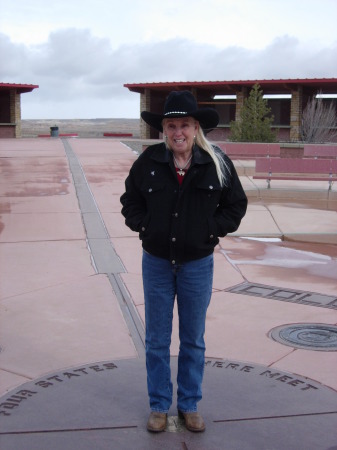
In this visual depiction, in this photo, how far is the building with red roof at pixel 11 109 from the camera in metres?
37.8

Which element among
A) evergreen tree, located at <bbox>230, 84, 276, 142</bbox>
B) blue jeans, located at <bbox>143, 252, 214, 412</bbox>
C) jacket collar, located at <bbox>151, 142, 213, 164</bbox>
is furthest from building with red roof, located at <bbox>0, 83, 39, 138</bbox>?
blue jeans, located at <bbox>143, 252, 214, 412</bbox>

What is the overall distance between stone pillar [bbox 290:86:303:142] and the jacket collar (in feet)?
105

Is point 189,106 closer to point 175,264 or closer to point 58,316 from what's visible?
point 175,264

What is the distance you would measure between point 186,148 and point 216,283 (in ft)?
12.5

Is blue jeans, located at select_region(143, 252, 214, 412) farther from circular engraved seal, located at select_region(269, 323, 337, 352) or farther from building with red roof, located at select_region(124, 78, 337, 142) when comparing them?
building with red roof, located at select_region(124, 78, 337, 142)

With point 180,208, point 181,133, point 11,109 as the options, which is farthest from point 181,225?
point 11,109

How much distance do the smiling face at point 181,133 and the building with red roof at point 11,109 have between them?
34519 millimetres

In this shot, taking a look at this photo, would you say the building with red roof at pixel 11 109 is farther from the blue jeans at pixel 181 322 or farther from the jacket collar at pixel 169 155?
the blue jeans at pixel 181 322

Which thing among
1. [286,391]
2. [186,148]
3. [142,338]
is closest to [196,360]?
[286,391]

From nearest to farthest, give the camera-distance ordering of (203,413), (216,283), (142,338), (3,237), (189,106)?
(189,106), (203,413), (142,338), (216,283), (3,237)

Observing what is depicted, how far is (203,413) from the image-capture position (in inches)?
160

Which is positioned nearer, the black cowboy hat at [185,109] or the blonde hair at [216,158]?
the black cowboy hat at [185,109]

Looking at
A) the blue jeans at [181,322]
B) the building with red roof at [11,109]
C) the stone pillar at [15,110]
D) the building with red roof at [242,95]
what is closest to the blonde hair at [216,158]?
the blue jeans at [181,322]

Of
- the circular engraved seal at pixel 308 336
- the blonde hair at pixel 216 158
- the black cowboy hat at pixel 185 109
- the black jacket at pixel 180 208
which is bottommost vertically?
the circular engraved seal at pixel 308 336
